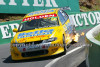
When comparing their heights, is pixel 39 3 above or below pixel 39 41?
below

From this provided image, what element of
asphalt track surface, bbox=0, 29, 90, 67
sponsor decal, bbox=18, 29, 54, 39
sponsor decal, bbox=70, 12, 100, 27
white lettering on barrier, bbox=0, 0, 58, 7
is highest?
sponsor decal, bbox=18, 29, 54, 39

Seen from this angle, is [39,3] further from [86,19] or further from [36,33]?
[36,33]

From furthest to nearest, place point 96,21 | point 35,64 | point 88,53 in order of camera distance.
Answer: point 96,21, point 35,64, point 88,53

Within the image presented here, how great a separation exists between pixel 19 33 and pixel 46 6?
11.9 m

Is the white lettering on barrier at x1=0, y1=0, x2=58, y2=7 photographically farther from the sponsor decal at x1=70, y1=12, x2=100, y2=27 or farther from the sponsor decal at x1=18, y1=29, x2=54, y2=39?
the sponsor decal at x1=18, y1=29, x2=54, y2=39

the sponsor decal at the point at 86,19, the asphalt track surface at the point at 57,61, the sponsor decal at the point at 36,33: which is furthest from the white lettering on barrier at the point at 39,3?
the sponsor decal at the point at 36,33

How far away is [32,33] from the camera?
9250 millimetres

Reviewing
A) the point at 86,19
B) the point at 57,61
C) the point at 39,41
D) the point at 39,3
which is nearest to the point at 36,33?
the point at 39,41

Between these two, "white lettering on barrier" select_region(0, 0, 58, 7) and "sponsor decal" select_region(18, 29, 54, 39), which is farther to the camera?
"white lettering on barrier" select_region(0, 0, 58, 7)

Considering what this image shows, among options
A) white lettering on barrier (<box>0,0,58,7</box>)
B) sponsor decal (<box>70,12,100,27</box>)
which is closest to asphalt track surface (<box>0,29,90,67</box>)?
sponsor decal (<box>70,12,100,27</box>)

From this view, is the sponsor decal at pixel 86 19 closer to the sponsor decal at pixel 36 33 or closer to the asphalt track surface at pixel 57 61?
the asphalt track surface at pixel 57 61

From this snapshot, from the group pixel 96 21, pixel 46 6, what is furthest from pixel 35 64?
pixel 46 6

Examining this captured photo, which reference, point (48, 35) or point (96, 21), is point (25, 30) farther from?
point (96, 21)

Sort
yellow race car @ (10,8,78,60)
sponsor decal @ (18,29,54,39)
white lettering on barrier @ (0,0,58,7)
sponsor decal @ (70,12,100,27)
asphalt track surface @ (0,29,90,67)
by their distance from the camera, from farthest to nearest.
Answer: white lettering on barrier @ (0,0,58,7) → sponsor decal @ (70,12,100,27) → sponsor decal @ (18,29,54,39) → yellow race car @ (10,8,78,60) → asphalt track surface @ (0,29,90,67)
